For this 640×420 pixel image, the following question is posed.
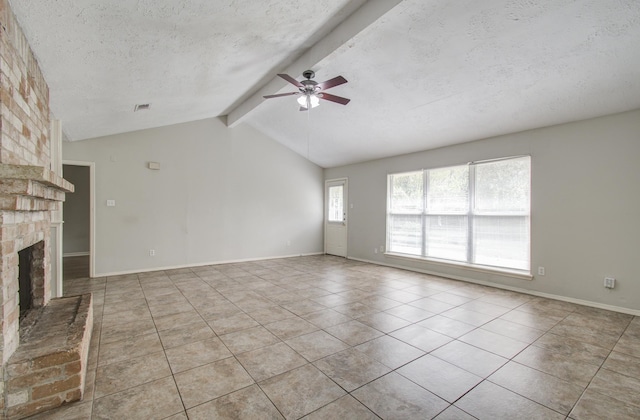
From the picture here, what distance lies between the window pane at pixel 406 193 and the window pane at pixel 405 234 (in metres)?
0.18

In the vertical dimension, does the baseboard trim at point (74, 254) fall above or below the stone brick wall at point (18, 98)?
below

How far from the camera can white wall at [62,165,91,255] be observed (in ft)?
24.2

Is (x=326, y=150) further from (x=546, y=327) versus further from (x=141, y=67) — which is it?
(x=546, y=327)

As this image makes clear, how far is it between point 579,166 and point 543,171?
385mm

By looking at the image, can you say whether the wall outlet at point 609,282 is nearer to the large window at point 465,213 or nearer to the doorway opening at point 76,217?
the large window at point 465,213

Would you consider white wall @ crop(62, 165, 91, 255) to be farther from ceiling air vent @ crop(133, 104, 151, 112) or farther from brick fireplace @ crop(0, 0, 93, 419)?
brick fireplace @ crop(0, 0, 93, 419)

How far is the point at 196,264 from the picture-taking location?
19.9ft

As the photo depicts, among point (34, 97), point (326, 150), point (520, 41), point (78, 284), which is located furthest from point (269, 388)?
point (326, 150)

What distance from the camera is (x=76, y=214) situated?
24.7ft

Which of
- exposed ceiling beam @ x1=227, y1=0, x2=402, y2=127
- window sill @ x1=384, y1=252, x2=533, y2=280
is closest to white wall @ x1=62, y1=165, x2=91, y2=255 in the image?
exposed ceiling beam @ x1=227, y1=0, x2=402, y2=127

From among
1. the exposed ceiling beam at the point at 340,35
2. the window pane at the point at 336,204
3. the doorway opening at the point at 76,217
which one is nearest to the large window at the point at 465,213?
the window pane at the point at 336,204

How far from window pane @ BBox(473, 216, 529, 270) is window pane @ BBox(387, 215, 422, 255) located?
1.12m

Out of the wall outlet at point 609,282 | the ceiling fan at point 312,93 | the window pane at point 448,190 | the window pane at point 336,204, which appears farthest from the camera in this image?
the window pane at point 336,204

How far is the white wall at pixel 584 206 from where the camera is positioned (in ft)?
11.4
